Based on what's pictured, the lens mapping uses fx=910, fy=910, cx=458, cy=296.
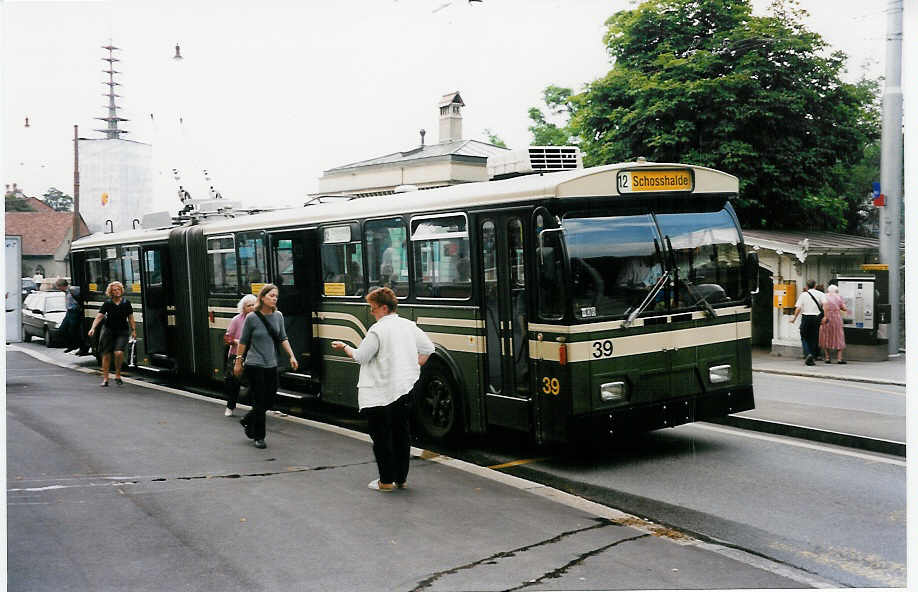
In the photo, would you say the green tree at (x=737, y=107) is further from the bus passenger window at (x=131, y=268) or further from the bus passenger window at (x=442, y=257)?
the bus passenger window at (x=131, y=268)

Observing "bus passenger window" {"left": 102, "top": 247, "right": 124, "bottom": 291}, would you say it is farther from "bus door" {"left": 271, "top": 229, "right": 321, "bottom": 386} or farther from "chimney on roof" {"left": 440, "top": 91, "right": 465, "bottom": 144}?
"chimney on roof" {"left": 440, "top": 91, "right": 465, "bottom": 144}

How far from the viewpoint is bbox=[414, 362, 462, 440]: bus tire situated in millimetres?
9414

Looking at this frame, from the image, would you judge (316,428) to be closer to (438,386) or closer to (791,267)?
(438,386)

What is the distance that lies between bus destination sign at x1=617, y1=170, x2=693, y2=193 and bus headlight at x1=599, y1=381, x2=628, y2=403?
5.83 feet

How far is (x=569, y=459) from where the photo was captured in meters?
8.95

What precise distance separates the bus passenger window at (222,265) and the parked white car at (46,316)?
2377mm

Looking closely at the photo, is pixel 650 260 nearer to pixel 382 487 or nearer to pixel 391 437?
pixel 391 437

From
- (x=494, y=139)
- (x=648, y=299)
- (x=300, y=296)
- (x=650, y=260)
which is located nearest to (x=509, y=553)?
(x=648, y=299)

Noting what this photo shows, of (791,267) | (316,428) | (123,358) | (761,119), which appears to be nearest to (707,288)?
(316,428)

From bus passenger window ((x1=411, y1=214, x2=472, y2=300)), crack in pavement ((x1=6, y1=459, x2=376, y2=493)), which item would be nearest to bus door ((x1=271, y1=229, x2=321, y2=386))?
bus passenger window ((x1=411, y1=214, x2=472, y2=300))

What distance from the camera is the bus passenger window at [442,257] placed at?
916 cm

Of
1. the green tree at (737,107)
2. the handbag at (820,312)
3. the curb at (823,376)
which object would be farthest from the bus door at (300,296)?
the handbag at (820,312)

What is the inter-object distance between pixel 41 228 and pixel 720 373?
7.03 meters

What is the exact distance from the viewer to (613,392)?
824cm
